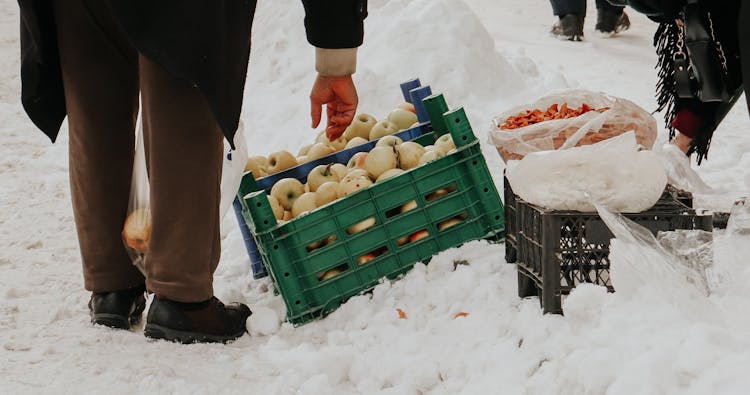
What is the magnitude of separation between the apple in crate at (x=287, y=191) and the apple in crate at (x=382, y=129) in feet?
1.76

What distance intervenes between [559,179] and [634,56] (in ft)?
20.3

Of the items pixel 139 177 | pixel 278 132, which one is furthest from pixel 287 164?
pixel 278 132

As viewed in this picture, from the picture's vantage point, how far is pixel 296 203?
3277 millimetres

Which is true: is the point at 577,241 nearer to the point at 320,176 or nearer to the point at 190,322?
the point at 320,176

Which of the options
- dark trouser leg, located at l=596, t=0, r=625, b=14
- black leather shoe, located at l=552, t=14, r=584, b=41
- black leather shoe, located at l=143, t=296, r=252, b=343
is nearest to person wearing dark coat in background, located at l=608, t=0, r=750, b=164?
black leather shoe, located at l=143, t=296, r=252, b=343

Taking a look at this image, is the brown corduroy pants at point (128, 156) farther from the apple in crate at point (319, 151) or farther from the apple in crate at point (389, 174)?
the apple in crate at point (319, 151)

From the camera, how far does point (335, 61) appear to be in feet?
9.88

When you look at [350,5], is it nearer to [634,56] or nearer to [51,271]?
[51,271]

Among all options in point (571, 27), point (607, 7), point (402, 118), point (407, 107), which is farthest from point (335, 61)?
point (607, 7)

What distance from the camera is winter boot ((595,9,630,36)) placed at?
30.9 ft

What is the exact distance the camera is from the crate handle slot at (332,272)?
3201mm

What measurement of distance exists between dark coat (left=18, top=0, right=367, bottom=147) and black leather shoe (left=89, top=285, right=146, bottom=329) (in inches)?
27.1

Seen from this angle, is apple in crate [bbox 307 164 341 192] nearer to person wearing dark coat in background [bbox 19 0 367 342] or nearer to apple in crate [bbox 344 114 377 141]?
person wearing dark coat in background [bbox 19 0 367 342]

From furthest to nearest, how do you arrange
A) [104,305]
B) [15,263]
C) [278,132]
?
[278,132] < [15,263] < [104,305]
